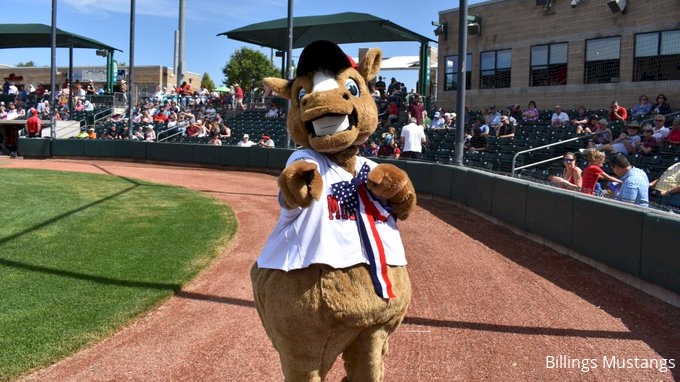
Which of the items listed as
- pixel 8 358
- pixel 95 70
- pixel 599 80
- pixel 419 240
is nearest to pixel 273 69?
pixel 95 70

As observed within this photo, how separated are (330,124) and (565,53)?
833 inches

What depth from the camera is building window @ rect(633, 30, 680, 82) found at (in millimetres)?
18812

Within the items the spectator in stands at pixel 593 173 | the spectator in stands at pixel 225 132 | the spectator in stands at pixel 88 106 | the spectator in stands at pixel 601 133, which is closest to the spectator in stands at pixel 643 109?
the spectator in stands at pixel 601 133

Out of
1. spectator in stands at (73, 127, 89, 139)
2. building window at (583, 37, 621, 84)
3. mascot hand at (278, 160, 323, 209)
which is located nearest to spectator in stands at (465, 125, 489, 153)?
building window at (583, 37, 621, 84)

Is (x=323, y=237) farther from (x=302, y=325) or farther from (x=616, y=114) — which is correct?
(x=616, y=114)

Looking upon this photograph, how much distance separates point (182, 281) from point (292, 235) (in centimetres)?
455

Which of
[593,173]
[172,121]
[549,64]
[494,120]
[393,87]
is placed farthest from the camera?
[172,121]

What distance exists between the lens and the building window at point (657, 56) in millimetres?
18812

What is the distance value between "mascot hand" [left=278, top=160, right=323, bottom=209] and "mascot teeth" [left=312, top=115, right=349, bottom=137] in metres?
0.26

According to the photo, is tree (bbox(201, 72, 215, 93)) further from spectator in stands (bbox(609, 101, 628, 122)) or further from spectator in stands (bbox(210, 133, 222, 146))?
spectator in stands (bbox(609, 101, 628, 122))

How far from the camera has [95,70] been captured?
6450 cm

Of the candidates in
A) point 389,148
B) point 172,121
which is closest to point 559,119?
point 389,148

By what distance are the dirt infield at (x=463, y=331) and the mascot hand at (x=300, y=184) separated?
2.11 metres

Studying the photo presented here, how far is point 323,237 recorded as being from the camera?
3.09m
